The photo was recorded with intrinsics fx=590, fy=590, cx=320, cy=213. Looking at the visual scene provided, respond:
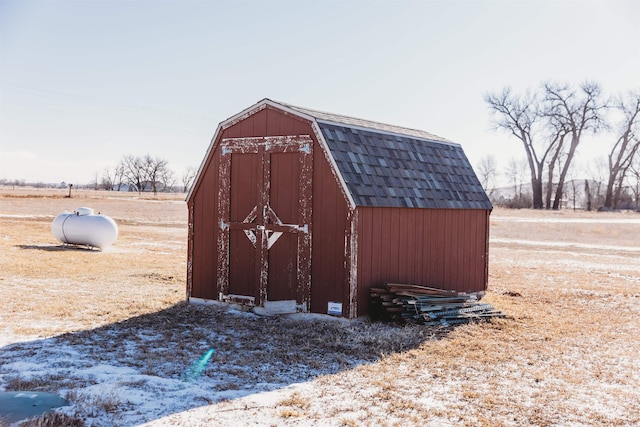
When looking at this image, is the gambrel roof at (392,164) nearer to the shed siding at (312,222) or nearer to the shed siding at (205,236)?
the shed siding at (312,222)

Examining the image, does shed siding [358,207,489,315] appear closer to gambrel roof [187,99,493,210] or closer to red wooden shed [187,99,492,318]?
red wooden shed [187,99,492,318]

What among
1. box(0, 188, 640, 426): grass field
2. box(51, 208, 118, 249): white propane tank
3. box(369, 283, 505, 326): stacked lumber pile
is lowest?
box(0, 188, 640, 426): grass field

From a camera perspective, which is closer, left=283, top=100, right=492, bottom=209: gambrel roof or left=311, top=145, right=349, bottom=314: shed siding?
left=311, top=145, right=349, bottom=314: shed siding

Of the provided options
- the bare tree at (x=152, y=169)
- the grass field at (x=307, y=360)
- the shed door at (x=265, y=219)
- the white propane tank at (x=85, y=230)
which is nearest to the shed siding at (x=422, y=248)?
the grass field at (x=307, y=360)

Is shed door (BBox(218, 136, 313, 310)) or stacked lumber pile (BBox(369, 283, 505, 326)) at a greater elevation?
shed door (BBox(218, 136, 313, 310))

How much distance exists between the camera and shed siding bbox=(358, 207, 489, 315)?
10.1 metres

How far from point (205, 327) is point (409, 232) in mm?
4061

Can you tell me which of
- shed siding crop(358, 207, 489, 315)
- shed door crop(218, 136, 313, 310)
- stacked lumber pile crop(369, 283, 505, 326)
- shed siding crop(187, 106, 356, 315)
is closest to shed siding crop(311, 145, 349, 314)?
shed siding crop(187, 106, 356, 315)

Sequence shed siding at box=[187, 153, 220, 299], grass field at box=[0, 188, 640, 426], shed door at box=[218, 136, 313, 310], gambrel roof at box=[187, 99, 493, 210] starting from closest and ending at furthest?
grass field at box=[0, 188, 640, 426]
gambrel roof at box=[187, 99, 493, 210]
shed door at box=[218, 136, 313, 310]
shed siding at box=[187, 153, 220, 299]

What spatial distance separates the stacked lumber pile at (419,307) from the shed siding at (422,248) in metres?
0.27

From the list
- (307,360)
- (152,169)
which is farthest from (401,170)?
(152,169)

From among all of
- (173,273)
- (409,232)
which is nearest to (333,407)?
(409,232)

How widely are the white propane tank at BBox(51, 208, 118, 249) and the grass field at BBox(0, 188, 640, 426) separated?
6.10m

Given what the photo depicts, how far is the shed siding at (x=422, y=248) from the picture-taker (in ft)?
33.1
